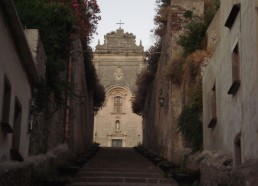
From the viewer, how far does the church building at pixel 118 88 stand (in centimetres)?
5450

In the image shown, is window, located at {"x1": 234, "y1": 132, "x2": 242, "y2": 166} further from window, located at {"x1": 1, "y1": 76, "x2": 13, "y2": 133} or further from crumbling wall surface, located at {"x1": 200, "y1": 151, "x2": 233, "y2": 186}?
window, located at {"x1": 1, "y1": 76, "x2": 13, "y2": 133}

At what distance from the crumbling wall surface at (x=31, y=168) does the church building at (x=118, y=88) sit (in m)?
39.0

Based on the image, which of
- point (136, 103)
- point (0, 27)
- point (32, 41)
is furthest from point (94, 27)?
point (136, 103)

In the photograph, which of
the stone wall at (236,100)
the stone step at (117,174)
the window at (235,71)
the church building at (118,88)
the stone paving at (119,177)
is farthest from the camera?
the church building at (118,88)

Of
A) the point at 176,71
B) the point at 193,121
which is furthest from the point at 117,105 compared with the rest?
the point at 193,121

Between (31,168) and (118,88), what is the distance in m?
46.2

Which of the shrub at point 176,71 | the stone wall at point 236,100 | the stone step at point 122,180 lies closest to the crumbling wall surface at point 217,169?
the stone wall at point 236,100

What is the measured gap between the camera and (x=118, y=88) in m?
56.4

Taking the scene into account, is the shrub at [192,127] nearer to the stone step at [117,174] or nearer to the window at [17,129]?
the stone step at [117,174]

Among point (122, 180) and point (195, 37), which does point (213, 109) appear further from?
point (195, 37)

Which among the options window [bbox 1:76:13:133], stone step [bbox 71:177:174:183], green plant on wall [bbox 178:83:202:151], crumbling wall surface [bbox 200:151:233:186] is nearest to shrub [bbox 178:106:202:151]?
green plant on wall [bbox 178:83:202:151]

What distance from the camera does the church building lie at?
54500mm

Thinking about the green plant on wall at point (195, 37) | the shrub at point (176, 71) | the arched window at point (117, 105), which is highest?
the arched window at point (117, 105)

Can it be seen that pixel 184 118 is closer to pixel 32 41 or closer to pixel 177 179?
pixel 177 179
